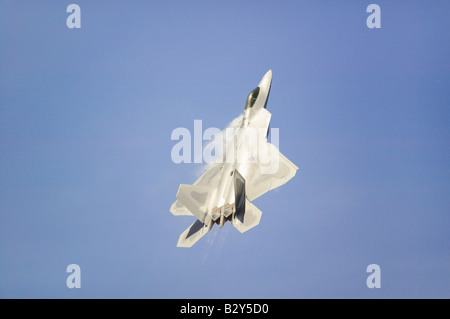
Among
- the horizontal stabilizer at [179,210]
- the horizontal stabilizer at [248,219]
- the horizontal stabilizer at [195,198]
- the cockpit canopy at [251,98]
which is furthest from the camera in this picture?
the cockpit canopy at [251,98]

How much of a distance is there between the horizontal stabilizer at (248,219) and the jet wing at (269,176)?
1.92 m

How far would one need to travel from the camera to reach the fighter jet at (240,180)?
26609 mm

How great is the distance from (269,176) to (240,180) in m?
3.38

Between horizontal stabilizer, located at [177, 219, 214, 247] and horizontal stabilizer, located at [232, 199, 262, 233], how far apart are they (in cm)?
192

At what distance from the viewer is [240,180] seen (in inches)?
1059

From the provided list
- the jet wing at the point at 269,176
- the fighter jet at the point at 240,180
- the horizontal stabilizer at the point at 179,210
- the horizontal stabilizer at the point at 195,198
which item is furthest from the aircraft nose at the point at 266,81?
the horizontal stabilizer at the point at 195,198

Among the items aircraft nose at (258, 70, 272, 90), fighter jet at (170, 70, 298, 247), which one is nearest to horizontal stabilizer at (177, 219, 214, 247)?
fighter jet at (170, 70, 298, 247)

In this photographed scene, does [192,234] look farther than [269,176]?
No

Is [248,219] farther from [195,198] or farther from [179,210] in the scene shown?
[179,210]

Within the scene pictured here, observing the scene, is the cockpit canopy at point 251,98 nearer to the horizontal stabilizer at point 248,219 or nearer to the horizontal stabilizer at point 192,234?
the horizontal stabilizer at point 248,219

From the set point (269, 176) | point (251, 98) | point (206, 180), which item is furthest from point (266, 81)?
point (206, 180)

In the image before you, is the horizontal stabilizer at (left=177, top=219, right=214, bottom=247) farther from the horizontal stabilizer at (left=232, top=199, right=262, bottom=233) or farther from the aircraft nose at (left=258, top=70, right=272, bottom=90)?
the aircraft nose at (left=258, top=70, right=272, bottom=90)
